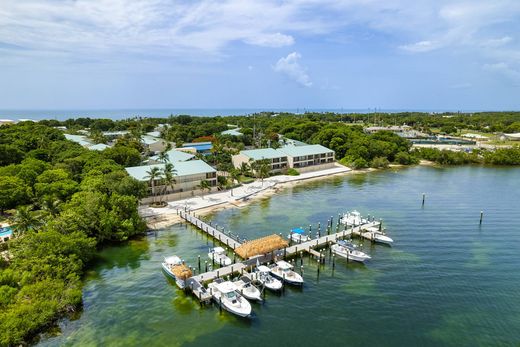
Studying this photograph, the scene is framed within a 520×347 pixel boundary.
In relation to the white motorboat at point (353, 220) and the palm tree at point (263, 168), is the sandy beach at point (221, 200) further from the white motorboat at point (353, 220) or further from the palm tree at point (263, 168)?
the white motorboat at point (353, 220)

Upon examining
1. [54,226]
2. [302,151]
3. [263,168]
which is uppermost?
[302,151]

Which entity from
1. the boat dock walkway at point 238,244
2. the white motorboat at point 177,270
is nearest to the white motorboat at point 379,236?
the boat dock walkway at point 238,244

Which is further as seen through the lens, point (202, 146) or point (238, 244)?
point (202, 146)

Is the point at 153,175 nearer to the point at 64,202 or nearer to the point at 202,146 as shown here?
the point at 64,202

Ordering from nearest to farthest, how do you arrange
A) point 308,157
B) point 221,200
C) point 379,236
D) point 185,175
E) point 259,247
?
point 259,247 < point 379,236 < point 221,200 < point 185,175 < point 308,157

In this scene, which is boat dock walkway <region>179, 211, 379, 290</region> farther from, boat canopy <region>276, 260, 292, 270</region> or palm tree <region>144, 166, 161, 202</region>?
palm tree <region>144, 166, 161, 202</region>

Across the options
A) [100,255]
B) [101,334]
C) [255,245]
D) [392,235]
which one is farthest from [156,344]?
[392,235]

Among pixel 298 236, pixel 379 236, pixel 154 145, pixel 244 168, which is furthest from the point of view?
pixel 154 145

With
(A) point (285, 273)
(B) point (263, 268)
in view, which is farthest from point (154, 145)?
(A) point (285, 273)

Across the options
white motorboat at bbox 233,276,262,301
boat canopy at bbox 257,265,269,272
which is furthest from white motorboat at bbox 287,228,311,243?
white motorboat at bbox 233,276,262,301
